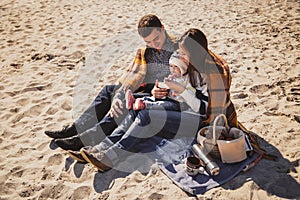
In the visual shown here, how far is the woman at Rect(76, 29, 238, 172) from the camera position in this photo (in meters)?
2.90

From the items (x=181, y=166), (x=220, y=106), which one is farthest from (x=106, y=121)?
(x=220, y=106)

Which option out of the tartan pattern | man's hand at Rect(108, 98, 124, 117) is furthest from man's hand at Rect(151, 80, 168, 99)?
the tartan pattern

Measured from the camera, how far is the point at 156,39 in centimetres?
335

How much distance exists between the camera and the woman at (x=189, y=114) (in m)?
2.90

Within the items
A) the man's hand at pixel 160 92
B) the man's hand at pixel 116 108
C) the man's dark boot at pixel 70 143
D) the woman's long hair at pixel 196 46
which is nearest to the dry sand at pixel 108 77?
the man's dark boot at pixel 70 143

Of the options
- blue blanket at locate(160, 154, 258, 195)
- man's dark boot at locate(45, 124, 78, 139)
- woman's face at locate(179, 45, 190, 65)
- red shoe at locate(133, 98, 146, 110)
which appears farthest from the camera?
man's dark boot at locate(45, 124, 78, 139)

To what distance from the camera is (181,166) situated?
10.0 feet

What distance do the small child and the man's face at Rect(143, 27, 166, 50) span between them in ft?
1.01

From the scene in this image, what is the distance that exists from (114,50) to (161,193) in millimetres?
3497

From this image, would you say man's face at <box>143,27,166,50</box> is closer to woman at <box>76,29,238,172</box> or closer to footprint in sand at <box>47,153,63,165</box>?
woman at <box>76,29,238,172</box>

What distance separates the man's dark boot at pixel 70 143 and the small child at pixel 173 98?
562 mm

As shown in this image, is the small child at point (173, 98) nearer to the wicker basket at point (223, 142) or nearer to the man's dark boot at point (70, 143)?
Answer: the wicker basket at point (223, 142)

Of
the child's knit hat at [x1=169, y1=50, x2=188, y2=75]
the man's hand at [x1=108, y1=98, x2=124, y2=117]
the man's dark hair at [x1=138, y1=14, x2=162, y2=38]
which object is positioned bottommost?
the man's hand at [x1=108, y1=98, x2=124, y2=117]

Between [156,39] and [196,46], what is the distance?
602 mm
